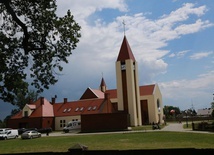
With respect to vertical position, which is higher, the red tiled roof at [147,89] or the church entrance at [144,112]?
the red tiled roof at [147,89]

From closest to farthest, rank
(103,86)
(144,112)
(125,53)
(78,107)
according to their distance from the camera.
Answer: (78,107) → (125,53) → (144,112) → (103,86)

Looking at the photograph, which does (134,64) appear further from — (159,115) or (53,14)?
(53,14)

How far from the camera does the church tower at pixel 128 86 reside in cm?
6594

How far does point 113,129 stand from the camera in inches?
1975

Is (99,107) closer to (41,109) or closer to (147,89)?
(41,109)

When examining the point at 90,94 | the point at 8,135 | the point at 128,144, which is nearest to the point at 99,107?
the point at 90,94

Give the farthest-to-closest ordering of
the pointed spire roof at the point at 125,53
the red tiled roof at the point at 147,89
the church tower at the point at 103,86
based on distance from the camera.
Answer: the church tower at the point at 103,86
the red tiled roof at the point at 147,89
the pointed spire roof at the point at 125,53

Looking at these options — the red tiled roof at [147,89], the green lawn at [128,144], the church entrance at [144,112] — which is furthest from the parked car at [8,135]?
the red tiled roof at [147,89]

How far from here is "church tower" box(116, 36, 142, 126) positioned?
216ft

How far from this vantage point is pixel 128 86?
66562mm

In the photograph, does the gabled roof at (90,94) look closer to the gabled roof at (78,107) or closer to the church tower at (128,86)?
the gabled roof at (78,107)

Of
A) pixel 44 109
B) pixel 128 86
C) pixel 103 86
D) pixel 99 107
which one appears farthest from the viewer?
pixel 103 86

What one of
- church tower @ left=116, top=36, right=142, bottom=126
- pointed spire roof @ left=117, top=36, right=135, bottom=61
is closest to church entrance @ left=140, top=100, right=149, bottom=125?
church tower @ left=116, top=36, right=142, bottom=126

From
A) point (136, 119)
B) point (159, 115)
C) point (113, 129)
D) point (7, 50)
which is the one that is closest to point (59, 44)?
point (7, 50)
